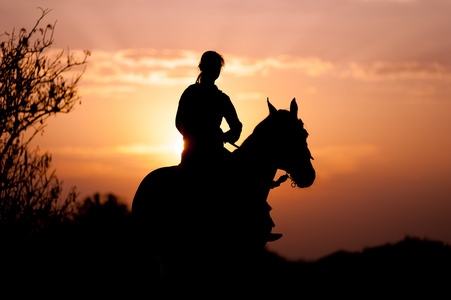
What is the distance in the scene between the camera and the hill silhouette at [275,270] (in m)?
16.3

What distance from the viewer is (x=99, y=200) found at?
4572 cm

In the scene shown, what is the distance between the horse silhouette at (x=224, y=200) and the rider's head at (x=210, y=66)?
1176mm

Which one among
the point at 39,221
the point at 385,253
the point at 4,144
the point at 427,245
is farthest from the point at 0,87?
the point at 427,245

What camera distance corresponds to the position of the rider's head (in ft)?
34.3

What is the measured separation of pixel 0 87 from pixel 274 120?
8.62 metres

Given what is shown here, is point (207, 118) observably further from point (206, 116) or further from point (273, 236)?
point (273, 236)

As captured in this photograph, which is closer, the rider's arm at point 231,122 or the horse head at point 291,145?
the horse head at point 291,145

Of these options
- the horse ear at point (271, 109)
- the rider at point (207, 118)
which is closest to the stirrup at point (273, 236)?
the rider at point (207, 118)

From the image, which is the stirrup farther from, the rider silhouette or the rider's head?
the rider's head

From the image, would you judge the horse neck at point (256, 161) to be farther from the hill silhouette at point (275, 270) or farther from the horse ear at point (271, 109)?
the hill silhouette at point (275, 270)

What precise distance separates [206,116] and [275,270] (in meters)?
9.77

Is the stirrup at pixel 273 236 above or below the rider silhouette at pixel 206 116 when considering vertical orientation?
below

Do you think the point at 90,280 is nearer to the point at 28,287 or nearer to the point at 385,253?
the point at 28,287

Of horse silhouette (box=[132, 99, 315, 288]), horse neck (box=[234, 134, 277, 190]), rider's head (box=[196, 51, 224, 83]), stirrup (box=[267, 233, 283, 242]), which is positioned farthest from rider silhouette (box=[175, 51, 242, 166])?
stirrup (box=[267, 233, 283, 242])
